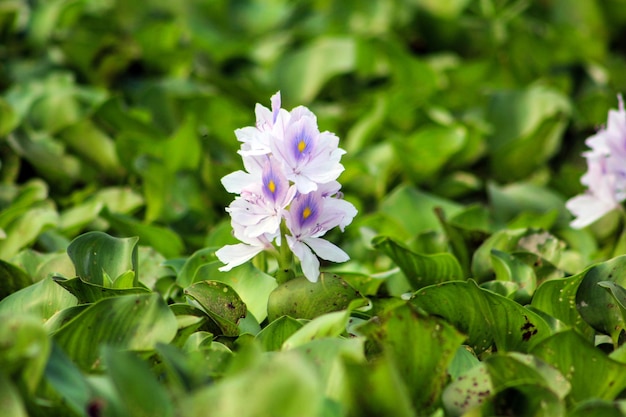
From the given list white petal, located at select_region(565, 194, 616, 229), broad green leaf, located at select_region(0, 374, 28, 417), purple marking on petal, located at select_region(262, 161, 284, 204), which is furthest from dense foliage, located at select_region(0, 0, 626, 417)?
purple marking on petal, located at select_region(262, 161, 284, 204)

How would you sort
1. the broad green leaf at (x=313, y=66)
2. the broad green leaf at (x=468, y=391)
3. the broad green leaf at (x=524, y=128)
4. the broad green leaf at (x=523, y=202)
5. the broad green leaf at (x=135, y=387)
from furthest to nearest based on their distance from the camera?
the broad green leaf at (x=313, y=66) → the broad green leaf at (x=524, y=128) → the broad green leaf at (x=523, y=202) → the broad green leaf at (x=468, y=391) → the broad green leaf at (x=135, y=387)

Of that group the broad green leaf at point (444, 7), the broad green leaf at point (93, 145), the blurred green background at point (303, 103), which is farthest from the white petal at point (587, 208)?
the broad green leaf at point (444, 7)

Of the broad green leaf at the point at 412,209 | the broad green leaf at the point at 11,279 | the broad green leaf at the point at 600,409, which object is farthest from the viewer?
the broad green leaf at the point at 412,209

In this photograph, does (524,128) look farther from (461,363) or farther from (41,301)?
(41,301)

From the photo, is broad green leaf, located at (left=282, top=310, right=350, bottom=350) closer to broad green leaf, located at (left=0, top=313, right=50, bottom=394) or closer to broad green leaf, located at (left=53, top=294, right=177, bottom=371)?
broad green leaf, located at (left=53, top=294, right=177, bottom=371)

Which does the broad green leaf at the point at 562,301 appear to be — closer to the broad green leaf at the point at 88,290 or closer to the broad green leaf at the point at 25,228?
the broad green leaf at the point at 88,290

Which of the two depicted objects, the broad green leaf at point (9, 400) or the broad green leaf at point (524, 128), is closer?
the broad green leaf at point (9, 400)
